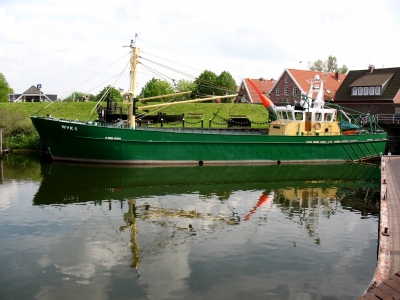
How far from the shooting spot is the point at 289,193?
19.2 m

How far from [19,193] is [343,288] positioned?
14297 millimetres

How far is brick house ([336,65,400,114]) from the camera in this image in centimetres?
4259

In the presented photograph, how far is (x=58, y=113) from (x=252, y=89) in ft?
91.4

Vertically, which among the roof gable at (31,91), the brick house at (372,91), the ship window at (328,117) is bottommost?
the ship window at (328,117)

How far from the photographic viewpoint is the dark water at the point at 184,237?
907 centimetres

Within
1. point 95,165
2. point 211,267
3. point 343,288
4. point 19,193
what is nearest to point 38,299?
point 211,267

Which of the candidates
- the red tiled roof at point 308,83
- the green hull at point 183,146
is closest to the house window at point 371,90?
the red tiled roof at point 308,83

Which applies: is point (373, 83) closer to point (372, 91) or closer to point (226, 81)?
point (372, 91)

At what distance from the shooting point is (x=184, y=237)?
40.5 ft

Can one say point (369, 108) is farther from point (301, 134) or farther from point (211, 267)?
point (211, 267)

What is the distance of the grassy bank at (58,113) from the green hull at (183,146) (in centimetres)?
813

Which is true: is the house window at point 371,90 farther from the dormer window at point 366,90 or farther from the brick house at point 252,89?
the brick house at point 252,89

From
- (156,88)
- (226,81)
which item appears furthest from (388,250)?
(156,88)

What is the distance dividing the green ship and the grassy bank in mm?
7314
